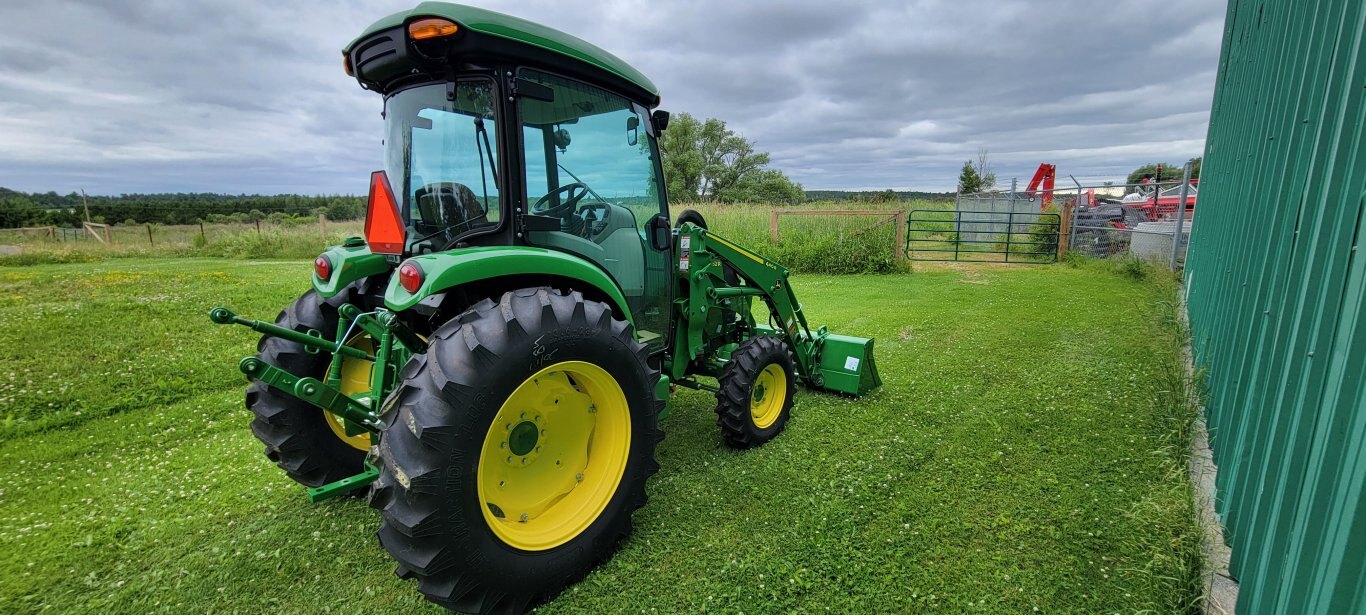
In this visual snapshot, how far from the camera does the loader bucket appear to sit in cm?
454

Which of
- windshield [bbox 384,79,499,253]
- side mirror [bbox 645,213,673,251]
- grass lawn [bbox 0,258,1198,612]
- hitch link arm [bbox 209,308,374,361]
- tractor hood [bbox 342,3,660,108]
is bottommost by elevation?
grass lawn [bbox 0,258,1198,612]

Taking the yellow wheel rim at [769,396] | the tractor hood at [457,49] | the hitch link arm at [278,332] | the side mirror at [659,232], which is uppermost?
the tractor hood at [457,49]

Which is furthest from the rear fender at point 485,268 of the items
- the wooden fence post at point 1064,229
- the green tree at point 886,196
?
the green tree at point 886,196

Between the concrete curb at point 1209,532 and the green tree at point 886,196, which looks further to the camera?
the green tree at point 886,196

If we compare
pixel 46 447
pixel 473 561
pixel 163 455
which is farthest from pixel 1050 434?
pixel 46 447

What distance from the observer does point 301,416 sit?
2.77 metres

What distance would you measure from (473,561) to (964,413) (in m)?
3.51

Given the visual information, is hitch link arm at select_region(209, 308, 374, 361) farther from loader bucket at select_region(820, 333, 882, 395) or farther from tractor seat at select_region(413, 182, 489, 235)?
loader bucket at select_region(820, 333, 882, 395)

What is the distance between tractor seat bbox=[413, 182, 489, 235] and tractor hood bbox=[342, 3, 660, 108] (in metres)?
0.48

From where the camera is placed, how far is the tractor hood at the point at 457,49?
232 centimetres

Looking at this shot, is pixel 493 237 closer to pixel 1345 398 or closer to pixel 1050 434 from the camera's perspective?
pixel 1345 398

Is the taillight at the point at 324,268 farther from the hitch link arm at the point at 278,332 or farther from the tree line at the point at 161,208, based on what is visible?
the tree line at the point at 161,208

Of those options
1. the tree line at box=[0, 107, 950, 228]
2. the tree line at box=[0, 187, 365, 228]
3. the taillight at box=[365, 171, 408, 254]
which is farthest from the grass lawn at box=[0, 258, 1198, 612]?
the tree line at box=[0, 107, 950, 228]

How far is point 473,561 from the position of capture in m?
2.08
